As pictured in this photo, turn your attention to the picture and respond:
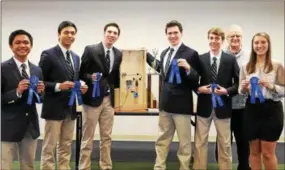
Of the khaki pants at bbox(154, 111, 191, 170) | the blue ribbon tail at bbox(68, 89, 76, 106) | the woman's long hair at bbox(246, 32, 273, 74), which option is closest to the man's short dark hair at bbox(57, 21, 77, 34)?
the blue ribbon tail at bbox(68, 89, 76, 106)

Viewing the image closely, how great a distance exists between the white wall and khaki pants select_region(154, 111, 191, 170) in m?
0.21

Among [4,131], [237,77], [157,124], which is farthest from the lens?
[157,124]

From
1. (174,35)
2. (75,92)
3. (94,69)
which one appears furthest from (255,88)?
(75,92)

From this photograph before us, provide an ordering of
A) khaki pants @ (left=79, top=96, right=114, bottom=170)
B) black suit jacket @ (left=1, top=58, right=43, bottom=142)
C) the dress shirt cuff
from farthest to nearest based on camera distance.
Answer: khaki pants @ (left=79, top=96, right=114, bottom=170) → the dress shirt cuff → black suit jacket @ (left=1, top=58, right=43, bottom=142)

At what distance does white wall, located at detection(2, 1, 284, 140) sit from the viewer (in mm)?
2424

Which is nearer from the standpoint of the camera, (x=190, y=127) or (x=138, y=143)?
(x=190, y=127)

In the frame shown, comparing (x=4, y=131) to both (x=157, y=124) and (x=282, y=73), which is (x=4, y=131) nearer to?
(x=157, y=124)

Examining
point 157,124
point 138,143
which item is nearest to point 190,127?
point 157,124

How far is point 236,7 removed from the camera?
2.44 meters

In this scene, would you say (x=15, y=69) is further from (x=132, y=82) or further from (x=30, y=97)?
(x=132, y=82)

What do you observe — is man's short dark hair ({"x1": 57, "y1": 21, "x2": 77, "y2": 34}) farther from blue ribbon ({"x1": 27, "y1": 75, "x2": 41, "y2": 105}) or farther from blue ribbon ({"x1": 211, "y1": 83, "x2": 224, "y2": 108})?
blue ribbon ({"x1": 211, "y1": 83, "x2": 224, "y2": 108})

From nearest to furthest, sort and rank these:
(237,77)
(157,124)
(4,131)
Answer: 1. (4,131)
2. (237,77)
3. (157,124)

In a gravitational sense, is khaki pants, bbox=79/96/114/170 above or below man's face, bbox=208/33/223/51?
below

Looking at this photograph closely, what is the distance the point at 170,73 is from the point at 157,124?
49cm
